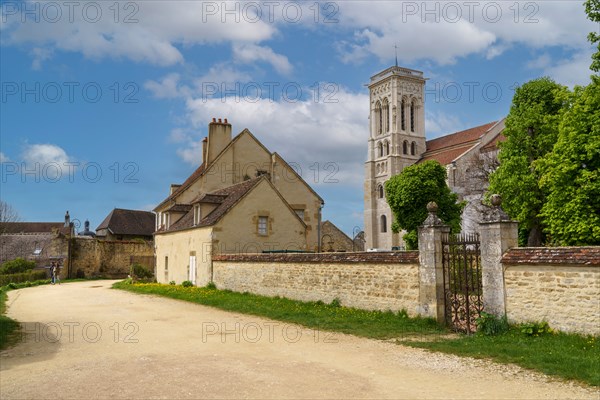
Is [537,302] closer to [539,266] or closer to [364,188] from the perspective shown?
[539,266]

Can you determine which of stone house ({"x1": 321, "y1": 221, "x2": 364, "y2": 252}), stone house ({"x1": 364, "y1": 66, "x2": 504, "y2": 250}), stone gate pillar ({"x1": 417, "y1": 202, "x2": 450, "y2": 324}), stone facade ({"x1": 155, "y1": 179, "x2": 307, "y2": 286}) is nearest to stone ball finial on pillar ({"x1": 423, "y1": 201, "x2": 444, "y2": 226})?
stone gate pillar ({"x1": 417, "y1": 202, "x2": 450, "y2": 324})

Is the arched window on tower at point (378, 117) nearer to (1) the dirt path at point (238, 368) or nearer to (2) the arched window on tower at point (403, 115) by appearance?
(2) the arched window on tower at point (403, 115)

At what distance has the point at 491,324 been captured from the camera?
10680 millimetres

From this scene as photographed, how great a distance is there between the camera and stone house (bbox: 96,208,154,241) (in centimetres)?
5906

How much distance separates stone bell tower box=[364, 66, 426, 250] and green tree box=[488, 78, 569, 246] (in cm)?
4912

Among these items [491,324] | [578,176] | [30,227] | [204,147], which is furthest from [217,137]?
[30,227]

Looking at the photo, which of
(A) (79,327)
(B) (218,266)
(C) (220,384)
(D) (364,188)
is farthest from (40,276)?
(D) (364,188)

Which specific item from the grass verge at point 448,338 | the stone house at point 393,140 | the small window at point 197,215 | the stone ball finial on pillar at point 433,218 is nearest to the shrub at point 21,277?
the small window at point 197,215

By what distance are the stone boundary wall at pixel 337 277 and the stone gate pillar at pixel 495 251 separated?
2.08 metres

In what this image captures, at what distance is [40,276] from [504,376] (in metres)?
39.3

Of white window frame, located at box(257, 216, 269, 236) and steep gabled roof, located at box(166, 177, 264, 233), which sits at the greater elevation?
steep gabled roof, located at box(166, 177, 264, 233)

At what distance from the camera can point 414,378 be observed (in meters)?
7.26

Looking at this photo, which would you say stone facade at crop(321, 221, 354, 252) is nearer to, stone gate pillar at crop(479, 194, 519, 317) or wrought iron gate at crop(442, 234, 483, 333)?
wrought iron gate at crop(442, 234, 483, 333)

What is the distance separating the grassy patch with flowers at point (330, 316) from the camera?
1147cm
